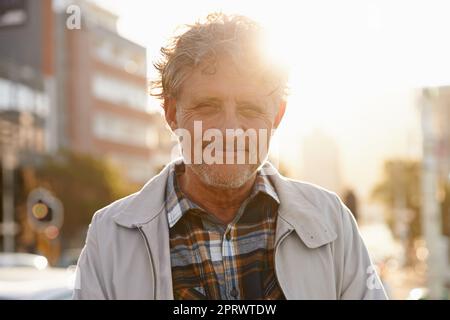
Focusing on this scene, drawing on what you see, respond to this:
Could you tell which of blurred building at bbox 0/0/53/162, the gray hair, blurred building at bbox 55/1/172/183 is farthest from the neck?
blurred building at bbox 55/1/172/183

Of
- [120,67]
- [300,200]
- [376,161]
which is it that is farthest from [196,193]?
[120,67]

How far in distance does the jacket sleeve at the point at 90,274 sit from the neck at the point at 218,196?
0.26 meters

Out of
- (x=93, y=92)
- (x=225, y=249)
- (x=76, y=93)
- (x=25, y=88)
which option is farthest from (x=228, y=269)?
(x=76, y=93)

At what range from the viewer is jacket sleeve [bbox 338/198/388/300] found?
190 cm

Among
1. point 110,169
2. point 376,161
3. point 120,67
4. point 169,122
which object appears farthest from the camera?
point 120,67

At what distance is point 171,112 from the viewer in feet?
6.57

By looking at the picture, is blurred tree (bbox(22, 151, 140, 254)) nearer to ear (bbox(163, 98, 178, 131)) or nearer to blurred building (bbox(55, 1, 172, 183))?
blurred building (bbox(55, 1, 172, 183))

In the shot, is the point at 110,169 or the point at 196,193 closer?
the point at 196,193

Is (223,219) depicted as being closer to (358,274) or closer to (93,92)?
(358,274)

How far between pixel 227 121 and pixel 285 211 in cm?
27
